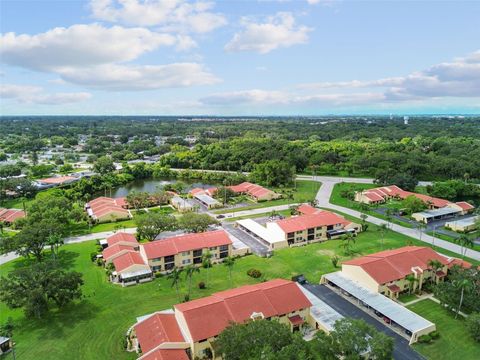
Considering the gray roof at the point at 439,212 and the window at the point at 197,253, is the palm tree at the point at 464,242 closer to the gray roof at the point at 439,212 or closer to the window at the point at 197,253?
the gray roof at the point at 439,212

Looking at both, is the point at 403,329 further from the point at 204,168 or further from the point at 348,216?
the point at 204,168

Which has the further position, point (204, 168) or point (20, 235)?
point (204, 168)

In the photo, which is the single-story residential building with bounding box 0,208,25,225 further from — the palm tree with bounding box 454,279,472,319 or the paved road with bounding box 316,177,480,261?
the palm tree with bounding box 454,279,472,319

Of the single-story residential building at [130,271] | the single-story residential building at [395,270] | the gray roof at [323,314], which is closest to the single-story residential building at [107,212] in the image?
the single-story residential building at [130,271]

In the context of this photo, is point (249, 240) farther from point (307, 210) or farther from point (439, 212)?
point (439, 212)

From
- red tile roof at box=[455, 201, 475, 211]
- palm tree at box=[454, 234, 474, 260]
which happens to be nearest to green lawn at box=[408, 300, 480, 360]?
palm tree at box=[454, 234, 474, 260]

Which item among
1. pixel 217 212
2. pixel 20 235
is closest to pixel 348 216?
pixel 217 212
